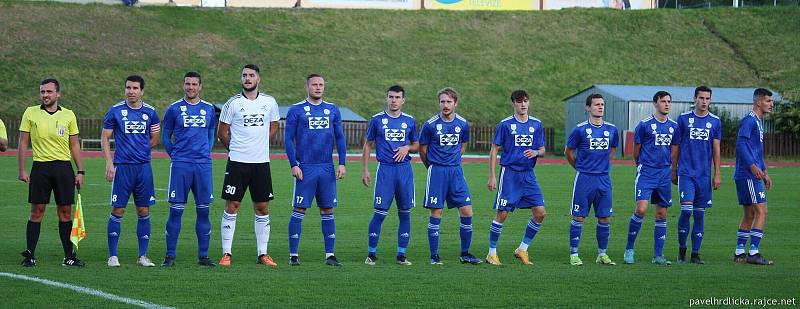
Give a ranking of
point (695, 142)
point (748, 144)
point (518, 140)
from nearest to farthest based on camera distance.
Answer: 1. point (518, 140)
2. point (748, 144)
3. point (695, 142)

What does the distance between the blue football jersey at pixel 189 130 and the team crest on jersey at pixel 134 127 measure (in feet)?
1.01

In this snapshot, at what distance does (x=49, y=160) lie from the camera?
13.6 meters

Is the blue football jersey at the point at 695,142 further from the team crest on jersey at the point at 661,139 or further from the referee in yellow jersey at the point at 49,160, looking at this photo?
the referee in yellow jersey at the point at 49,160

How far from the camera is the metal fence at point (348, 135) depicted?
5241 centimetres

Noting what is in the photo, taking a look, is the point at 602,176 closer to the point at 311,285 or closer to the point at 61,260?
the point at 311,285

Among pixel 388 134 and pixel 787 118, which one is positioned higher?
pixel 787 118

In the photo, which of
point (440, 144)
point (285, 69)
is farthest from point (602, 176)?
point (285, 69)

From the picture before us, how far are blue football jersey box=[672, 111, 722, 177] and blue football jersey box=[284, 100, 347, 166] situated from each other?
458 centimetres

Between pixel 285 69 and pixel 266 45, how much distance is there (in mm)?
4858

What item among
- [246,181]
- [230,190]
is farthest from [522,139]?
[230,190]

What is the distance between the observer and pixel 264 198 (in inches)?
553

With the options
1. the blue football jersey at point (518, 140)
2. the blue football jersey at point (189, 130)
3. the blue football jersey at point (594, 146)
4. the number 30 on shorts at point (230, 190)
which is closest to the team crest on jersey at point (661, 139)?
the blue football jersey at point (594, 146)

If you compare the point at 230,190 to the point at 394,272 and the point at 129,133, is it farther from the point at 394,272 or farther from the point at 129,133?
the point at 394,272

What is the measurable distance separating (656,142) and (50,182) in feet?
25.4
